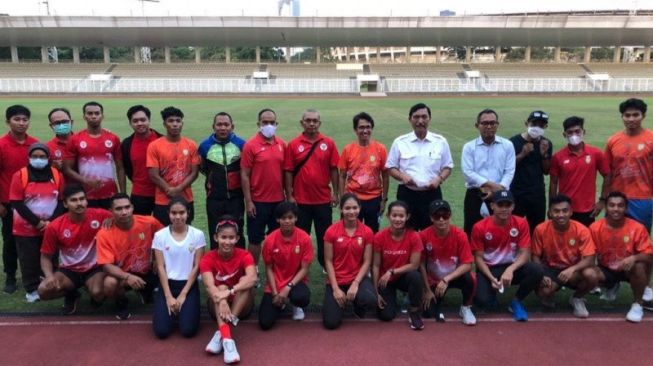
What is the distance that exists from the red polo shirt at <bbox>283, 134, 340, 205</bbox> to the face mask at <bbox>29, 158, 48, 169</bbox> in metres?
2.30

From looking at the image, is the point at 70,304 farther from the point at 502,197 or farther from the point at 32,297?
the point at 502,197

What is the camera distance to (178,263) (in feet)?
15.3

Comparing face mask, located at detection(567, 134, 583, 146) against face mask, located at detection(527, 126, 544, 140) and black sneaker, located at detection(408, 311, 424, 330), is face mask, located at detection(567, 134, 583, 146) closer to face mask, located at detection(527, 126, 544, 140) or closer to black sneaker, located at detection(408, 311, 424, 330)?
face mask, located at detection(527, 126, 544, 140)

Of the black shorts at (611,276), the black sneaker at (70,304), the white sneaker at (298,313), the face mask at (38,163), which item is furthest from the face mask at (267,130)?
the black shorts at (611,276)

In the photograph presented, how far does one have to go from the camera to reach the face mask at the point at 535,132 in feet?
17.4

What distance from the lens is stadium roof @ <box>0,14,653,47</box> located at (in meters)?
47.1

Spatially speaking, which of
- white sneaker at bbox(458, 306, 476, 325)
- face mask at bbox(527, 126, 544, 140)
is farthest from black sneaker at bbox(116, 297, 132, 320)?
face mask at bbox(527, 126, 544, 140)

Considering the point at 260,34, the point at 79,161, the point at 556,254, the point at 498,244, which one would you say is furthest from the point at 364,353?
the point at 260,34

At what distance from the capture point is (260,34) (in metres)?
49.8

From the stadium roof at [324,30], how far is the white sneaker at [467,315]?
45.3 meters

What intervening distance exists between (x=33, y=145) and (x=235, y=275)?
93.2 inches

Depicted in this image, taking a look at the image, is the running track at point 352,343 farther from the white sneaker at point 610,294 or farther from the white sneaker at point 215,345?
the white sneaker at point 610,294

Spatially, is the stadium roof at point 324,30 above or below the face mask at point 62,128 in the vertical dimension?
above

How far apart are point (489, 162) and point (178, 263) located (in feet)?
10.4
